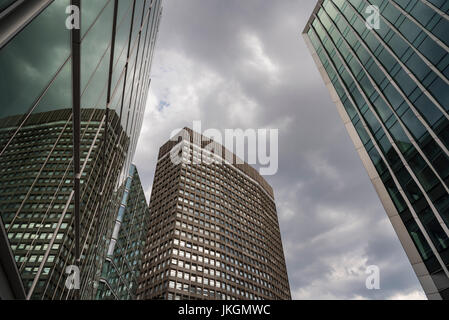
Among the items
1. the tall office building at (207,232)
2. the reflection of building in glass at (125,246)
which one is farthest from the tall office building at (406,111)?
the tall office building at (207,232)

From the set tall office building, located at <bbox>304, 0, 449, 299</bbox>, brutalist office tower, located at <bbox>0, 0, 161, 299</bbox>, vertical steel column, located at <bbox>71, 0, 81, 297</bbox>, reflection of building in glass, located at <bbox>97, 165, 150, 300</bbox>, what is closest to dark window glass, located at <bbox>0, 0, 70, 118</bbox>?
brutalist office tower, located at <bbox>0, 0, 161, 299</bbox>

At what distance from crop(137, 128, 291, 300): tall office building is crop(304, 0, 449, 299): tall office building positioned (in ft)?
199

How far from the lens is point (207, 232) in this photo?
85.9 meters

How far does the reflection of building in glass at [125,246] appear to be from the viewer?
36.0 metres

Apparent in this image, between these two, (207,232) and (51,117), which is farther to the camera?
(207,232)

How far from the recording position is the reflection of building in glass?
118 ft

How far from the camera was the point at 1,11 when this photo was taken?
132 inches

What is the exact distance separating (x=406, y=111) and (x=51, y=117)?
1009 inches

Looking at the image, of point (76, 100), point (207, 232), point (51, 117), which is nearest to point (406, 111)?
point (76, 100)

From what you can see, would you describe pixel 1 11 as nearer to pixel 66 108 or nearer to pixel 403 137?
pixel 66 108

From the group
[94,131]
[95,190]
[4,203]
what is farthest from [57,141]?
[95,190]

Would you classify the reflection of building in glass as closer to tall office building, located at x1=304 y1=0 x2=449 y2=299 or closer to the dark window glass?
the dark window glass

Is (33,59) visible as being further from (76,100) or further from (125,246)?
Result: (125,246)

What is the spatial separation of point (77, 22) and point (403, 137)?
2495cm
